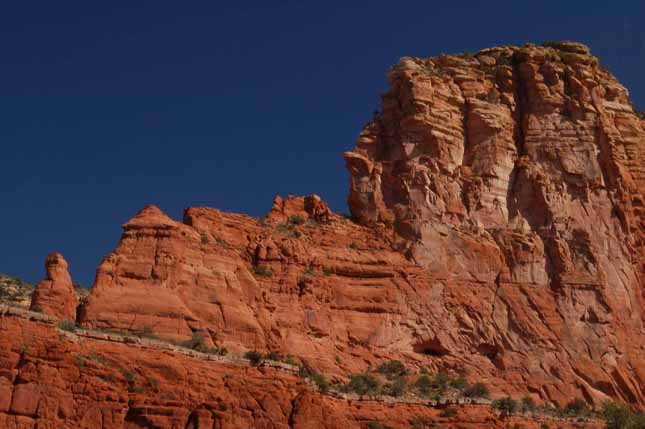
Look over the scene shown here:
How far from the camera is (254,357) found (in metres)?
52.5

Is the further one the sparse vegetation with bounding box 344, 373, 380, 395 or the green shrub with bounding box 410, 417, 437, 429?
the sparse vegetation with bounding box 344, 373, 380, 395

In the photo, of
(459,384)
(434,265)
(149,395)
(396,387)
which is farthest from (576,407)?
(149,395)

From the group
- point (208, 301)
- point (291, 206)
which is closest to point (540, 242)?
point (291, 206)

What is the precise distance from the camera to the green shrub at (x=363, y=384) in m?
55.8

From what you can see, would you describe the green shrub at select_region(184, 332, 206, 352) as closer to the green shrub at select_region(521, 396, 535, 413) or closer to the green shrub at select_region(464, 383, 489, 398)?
the green shrub at select_region(464, 383, 489, 398)

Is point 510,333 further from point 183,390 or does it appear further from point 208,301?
point 183,390

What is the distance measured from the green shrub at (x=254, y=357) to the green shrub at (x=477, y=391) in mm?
9336

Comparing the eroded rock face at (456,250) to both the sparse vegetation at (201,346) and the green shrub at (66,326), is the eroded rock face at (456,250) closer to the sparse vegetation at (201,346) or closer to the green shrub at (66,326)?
the sparse vegetation at (201,346)

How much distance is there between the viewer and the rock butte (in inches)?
2103

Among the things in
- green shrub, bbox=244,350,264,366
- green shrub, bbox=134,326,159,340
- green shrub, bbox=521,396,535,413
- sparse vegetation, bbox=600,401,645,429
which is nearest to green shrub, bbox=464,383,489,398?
green shrub, bbox=521,396,535,413

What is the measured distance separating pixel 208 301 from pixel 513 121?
19586 millimetres

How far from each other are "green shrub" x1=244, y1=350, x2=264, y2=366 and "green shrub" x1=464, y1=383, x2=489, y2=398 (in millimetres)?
9336

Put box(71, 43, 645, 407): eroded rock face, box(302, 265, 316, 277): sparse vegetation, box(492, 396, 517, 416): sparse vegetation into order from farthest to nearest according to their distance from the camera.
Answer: box(302, 265, 316, 277): sparse vegetation < box(71, 43, 645, 407): eroded rock face < box(492, 396, 517, 416): sparse vegetation

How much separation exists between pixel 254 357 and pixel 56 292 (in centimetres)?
751
